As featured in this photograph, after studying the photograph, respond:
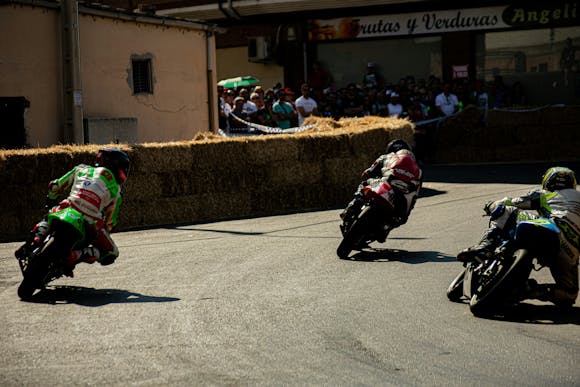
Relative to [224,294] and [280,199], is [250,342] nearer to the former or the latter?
[224,294]

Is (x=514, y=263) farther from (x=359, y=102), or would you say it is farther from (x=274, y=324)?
(x=359, y=102)

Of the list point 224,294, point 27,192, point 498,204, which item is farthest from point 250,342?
point 27,192

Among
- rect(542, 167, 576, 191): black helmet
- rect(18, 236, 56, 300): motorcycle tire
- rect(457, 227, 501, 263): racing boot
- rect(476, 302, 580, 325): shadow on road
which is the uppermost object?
rect(542, 167, 576, 191): black helmet

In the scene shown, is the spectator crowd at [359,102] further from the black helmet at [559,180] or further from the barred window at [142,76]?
the black helmet at [559,180]

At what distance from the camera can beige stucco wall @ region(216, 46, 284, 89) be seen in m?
34.8

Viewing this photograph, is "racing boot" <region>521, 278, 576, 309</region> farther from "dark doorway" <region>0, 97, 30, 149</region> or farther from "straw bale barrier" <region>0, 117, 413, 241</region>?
"dark doorway" <region>0, 97, 30, 149</region>

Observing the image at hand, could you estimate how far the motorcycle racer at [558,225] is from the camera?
7.97 metres

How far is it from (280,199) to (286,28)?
17946 mm

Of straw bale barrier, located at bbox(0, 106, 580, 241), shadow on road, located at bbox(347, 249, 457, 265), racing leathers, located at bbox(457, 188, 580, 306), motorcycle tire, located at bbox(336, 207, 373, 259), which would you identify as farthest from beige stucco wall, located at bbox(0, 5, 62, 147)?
racing leathers, located at bbox(457, 188, 580, 306)

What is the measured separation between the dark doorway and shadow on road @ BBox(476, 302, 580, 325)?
545 inches

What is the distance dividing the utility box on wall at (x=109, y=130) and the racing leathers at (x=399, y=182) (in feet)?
34.3

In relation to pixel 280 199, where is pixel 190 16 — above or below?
above

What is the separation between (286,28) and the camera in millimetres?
33312

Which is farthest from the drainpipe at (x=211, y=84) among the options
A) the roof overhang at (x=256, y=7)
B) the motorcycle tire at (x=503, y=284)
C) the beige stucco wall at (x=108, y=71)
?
the motorcycle tire at (x=503, y=284)
